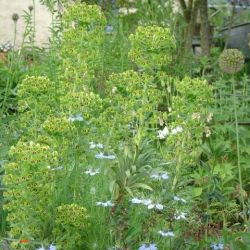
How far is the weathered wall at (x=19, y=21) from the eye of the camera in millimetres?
12078

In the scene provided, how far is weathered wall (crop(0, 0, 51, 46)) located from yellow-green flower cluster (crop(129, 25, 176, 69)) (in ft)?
26.6

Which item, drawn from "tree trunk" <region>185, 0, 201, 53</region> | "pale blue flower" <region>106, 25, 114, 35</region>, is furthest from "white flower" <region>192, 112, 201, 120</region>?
"tree trunk" <region>185, 0, 201, 53</region>

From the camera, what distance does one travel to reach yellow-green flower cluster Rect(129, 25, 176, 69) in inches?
154

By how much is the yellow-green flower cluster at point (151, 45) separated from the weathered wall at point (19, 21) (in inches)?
320

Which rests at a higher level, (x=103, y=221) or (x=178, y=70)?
(x=178, y=70)

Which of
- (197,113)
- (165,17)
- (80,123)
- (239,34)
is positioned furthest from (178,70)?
(80,123)

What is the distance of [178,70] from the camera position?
25.0 feet

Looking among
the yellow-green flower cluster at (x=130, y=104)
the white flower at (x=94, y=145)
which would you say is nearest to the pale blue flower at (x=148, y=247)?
the white flower at (x=94, y=145)

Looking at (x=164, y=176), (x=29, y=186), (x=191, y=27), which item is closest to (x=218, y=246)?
(x=164, y=176)

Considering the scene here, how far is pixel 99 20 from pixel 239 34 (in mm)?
6228

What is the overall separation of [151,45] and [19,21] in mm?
8388

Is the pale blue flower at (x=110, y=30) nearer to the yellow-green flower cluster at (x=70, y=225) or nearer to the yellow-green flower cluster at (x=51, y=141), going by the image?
the yellow-green flower cluster at (x=51, y=141)

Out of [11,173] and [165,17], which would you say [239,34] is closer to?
[165,17]

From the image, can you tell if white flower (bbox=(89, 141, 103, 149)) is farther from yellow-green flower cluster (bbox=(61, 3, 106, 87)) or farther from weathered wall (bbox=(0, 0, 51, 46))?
weathered wall (bbox=(0, 0, 51, 46))
